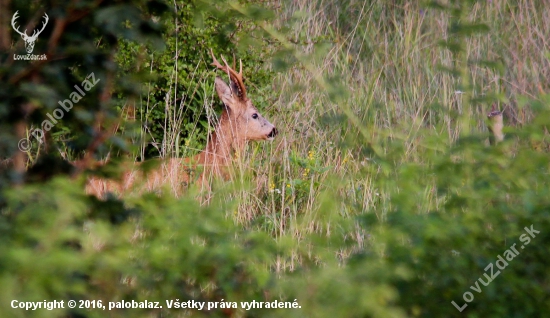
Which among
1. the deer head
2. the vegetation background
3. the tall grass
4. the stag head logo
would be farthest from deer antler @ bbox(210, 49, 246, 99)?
the stag head logo

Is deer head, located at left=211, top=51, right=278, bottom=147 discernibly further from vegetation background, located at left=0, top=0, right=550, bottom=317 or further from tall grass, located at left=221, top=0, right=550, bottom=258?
vegetation background, located at left=0, top=0, right=550, bottom=317

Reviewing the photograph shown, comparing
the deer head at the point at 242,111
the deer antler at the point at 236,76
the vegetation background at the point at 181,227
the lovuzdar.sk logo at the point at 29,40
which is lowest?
the deer head at the point at 242,111

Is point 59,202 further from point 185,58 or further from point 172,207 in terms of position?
point 185,58

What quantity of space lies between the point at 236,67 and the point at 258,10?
4782 mm

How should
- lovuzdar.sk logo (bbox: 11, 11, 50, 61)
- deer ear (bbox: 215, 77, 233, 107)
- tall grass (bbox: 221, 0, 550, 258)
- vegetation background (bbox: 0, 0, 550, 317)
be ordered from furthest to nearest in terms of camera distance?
deer ear (bbox: 215, 77, 233, 107), tall grass (bbox: 221, 0, 550, 258), lovuzdar.sk logo (bbox: 11, 11, 50, 61), vegetation background (bbox: 0, 0, 550, 317)

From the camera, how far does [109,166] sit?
86.0 inches

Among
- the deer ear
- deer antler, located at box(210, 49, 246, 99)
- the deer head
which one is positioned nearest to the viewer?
deer antler, located at box(210, 49, 246, 99)

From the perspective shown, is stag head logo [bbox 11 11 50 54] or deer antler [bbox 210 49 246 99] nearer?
stag head logo [bbox 11 11 50 54]

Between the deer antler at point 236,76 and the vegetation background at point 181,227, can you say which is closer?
the vegetation background at point 181,227

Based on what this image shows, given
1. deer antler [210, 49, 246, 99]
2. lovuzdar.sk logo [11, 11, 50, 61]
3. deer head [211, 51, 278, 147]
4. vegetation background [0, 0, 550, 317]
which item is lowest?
deer head [211, 51, 278, 147]

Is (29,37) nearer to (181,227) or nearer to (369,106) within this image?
(181,227)

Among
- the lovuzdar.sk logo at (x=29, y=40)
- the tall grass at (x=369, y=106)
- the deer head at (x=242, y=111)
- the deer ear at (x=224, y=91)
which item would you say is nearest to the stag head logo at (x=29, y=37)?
the lovuzdar.sk logo at (x=29, y=40)

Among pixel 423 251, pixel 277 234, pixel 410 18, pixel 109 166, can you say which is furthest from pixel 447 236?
pixel 410 18

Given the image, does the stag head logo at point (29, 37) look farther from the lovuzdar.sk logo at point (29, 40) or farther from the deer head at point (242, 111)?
the deer head at point (242, 111)
